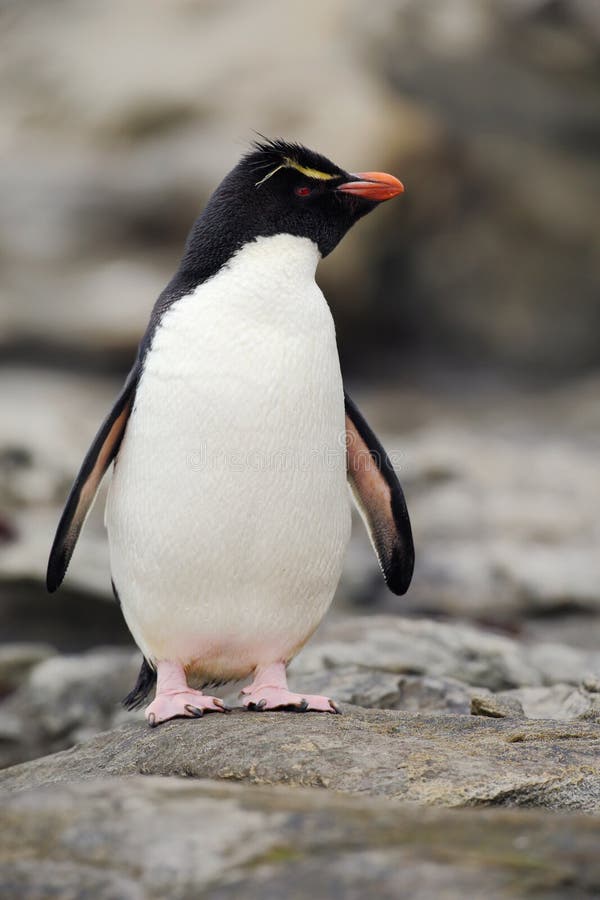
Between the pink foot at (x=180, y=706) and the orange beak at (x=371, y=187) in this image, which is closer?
the pink foot at (x=180, y=706)

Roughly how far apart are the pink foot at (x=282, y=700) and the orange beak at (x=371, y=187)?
160 cm

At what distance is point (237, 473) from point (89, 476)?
0.65 meters

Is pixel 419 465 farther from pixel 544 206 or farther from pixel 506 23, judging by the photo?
pixel 506 23

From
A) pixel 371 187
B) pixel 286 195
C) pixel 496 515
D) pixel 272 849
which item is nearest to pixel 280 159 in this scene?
pixel 286 195

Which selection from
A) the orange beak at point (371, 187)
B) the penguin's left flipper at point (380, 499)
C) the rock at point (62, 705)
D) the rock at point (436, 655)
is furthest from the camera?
the rock at point (62, 705)

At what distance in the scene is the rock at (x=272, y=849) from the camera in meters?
1.66

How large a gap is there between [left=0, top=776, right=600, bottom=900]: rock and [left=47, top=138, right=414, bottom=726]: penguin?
149 cm

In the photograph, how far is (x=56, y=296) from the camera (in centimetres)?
1230

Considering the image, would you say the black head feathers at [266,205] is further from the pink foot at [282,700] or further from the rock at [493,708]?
the rock at [493,708]

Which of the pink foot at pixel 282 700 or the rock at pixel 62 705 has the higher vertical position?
the pink foot at pixel 282 700

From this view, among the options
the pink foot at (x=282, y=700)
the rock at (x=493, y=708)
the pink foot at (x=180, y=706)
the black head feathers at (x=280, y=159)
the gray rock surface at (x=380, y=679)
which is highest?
the black head feathers at (x=280, y=159)

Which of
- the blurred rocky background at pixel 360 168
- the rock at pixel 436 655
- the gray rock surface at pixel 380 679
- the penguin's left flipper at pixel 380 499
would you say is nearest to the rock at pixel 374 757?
the gray rock surface at pixel 380 679

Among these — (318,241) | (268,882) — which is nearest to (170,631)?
(318,241)

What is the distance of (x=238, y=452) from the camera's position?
347 cm
